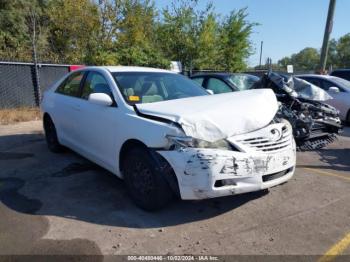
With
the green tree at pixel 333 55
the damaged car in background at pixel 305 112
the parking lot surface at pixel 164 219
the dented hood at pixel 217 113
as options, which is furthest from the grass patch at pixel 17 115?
the green tree at pixel 333 55

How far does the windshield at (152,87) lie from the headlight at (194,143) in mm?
1023

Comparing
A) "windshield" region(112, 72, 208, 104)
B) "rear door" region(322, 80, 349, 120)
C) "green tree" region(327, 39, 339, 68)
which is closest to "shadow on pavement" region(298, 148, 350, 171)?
"windshield" region(112, 72, 208, 104)

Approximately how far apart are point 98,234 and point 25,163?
3.02 metres

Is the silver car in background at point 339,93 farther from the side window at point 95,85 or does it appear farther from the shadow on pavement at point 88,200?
the side window at point 95,85

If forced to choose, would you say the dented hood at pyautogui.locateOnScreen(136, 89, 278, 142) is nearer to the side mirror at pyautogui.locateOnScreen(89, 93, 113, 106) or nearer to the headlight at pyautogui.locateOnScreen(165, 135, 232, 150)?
the headlight at pyautogui.locateOnScreen(165, 135, 232, 150)

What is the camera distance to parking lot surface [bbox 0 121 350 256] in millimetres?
3170

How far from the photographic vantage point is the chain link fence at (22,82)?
10656 mm

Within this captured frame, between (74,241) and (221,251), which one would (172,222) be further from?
(74,241)

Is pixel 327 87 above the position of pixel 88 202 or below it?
above

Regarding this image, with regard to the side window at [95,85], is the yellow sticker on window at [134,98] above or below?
below

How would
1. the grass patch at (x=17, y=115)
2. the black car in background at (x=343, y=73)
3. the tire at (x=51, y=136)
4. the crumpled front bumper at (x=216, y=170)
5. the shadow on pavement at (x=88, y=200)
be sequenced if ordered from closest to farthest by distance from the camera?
1. the crumpled front bumper at (x=216, y=170)
2. the shadow on pavement at (x=88, y=200)
3. the tire at (x=51, y=136)
4. the grass patch at (x=17, y=115)
5. the black car in background at (x=343, y=73)

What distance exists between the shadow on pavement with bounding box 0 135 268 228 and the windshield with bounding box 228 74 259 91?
409 centimetres

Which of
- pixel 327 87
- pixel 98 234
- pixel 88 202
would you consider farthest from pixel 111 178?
pixel 327 87

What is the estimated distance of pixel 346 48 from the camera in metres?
85.8
